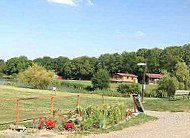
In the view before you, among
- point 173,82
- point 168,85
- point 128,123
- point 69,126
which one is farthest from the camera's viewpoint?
point 168,85

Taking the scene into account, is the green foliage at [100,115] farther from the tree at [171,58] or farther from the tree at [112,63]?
the tree at [112,63]

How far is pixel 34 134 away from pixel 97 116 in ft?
8.86

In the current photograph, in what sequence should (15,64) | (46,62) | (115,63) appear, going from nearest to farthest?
(115,63), (15,64), (46,62)

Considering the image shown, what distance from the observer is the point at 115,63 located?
383 feet

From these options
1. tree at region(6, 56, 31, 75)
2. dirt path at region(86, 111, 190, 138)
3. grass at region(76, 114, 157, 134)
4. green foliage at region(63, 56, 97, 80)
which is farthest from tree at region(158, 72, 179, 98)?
tree at region(6, 56, 31, 75)

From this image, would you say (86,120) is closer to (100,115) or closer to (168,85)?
(100,115)

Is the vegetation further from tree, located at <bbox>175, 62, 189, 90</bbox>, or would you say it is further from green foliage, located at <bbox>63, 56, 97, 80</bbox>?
green foliage, located at <bbox>63, 56, 97, 80</bbox>

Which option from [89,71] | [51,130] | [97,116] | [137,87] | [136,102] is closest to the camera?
[51,130]

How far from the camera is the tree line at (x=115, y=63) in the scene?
99.6 meters

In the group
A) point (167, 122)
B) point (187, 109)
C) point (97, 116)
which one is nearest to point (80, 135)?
point (97, 116)

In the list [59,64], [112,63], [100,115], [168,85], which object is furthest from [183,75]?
[59,64]

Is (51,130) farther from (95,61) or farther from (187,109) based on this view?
(95,61)

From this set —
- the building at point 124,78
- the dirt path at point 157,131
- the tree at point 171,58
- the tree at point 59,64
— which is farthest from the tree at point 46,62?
the dirt path at point 157,131

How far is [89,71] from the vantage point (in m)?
118
